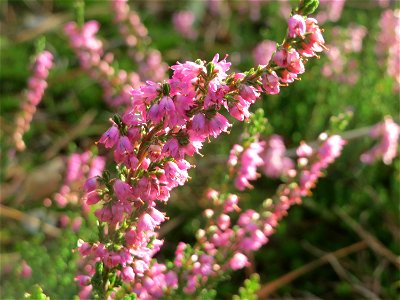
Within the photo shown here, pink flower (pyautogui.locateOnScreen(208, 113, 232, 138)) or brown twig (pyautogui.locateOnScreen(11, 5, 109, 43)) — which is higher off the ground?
brown twig (pyautogui.locateOnScreen(11, 5, 109, 43))

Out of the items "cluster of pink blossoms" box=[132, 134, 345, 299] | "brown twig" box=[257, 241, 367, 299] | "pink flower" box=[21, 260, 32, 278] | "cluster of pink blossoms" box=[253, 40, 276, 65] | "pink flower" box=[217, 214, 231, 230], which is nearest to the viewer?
"cluster of pink blossoms" box=[132, 134, 345, 299]

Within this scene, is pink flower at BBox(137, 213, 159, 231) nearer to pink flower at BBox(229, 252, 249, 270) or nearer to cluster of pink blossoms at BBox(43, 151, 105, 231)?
pink flower at BBox(229, 252, 249, 270)

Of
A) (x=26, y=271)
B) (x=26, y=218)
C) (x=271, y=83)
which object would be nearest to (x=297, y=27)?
(x=271, y=83)

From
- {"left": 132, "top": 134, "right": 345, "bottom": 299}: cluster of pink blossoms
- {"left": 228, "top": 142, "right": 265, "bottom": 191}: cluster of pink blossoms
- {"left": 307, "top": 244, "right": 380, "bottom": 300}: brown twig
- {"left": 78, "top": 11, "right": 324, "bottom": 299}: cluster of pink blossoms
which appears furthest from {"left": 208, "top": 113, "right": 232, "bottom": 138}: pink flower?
{"left": 307, "top": 244, "right": 380, "bottom": 300}: brown twig

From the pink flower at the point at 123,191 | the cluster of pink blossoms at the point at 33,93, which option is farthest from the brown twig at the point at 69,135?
the pink flower at the point at 123,191

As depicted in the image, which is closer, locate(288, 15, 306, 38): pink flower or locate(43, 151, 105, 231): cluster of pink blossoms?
locate(288, 15, 306, 38): pink flower

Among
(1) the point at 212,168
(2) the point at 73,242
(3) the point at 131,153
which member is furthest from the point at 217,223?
(1) the point at 212,168

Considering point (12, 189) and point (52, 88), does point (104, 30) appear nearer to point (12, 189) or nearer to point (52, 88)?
point (52, 88)

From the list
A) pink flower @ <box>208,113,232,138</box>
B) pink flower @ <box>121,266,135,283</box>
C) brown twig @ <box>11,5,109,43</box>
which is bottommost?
pink flower @ <box>121,266,135,283</box>

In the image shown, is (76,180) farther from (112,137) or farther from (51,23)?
(51,23)
